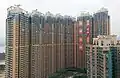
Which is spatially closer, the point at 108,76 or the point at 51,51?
the point at 108,76

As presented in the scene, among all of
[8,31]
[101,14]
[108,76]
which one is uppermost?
[101,14]

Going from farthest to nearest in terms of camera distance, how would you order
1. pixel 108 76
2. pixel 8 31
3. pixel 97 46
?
1. pixel 8 31
2. pixel 97 46
3. pixel 108 76

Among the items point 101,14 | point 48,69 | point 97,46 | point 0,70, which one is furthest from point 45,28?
point 0,70

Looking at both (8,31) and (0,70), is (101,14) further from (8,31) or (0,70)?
(0,70)

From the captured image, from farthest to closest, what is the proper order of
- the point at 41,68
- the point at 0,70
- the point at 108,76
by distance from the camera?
1. the point at 0,70
2. the point at 41,68
3. the point at 108,76

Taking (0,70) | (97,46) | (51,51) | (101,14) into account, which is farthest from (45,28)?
(0,70)

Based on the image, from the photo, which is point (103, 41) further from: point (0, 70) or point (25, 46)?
point (0, 70)

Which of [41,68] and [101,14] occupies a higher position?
[101,14]

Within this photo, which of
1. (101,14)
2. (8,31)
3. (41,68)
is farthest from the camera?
(101,14)

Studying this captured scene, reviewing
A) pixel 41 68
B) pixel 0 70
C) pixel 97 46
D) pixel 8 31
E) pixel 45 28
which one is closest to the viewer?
pixel 97 46
